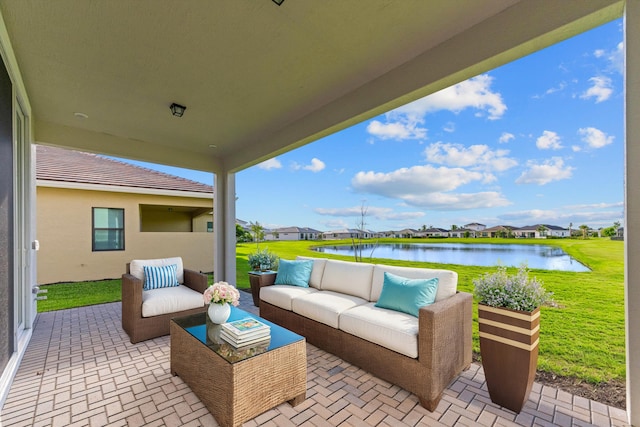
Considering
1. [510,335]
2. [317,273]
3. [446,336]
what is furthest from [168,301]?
[510,335]

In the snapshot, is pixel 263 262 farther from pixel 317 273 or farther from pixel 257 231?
pixel 257 231

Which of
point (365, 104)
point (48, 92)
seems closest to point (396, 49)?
point (365, 104)

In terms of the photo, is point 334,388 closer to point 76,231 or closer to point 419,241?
point 419,241

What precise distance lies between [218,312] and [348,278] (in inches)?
66.2

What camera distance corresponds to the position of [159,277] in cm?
412

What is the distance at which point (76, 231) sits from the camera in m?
7.38

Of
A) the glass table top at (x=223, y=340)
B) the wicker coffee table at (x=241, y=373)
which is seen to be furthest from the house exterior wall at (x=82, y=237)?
the wicker coffee table at (x=241, y=373)

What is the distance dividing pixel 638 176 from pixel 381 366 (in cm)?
232

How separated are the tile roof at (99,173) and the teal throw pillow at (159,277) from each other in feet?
16.7

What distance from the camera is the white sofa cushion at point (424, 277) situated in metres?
2.78

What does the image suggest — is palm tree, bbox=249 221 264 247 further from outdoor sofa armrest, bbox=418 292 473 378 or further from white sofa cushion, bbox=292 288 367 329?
outdoor sofa armrest, bbox=418 292 473 378

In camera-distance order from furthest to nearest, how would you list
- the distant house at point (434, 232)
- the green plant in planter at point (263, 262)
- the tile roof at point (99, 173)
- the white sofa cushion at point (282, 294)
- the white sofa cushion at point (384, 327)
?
the tile roof at point (99, 173), the green plant in planter at point (263, 262), the distant house at point (434, 232), the white sofa cushion at point (282, 294), the white sofa cushion at point (384, 327)

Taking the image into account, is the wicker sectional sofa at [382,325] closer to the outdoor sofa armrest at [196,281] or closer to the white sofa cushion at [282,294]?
the white sofa cushion at [282,294]

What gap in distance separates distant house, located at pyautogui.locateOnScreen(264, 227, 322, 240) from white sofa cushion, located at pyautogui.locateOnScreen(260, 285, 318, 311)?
2690 millimetres
